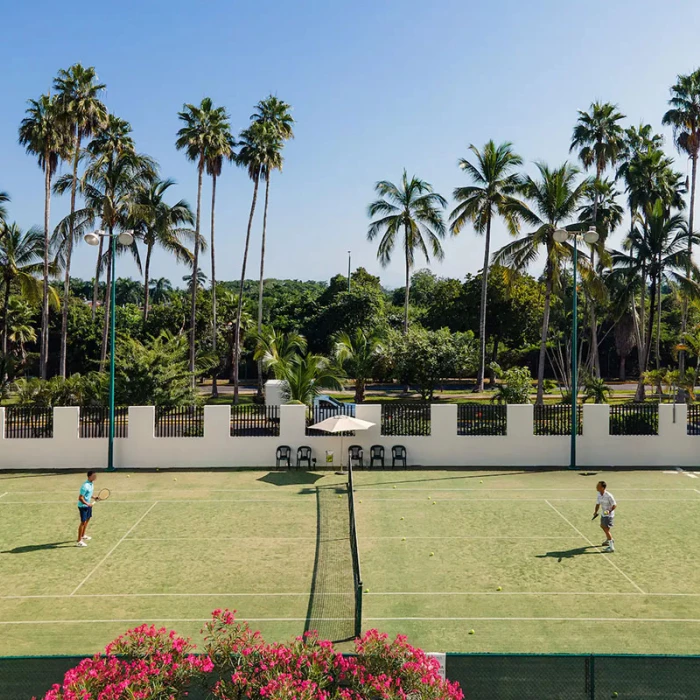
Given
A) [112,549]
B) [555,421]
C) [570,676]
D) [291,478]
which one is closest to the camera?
[570,676]

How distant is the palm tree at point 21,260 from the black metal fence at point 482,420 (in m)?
24.8

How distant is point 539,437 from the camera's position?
971 inches

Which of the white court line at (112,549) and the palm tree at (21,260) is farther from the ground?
the palm tree at (21,260)

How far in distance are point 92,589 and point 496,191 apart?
34.5 meters

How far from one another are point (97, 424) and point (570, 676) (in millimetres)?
20116

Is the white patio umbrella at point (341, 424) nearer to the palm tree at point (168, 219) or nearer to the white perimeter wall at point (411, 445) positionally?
the white perimeter wall at point (411, 445)

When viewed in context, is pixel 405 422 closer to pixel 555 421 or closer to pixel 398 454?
pixel 398 454

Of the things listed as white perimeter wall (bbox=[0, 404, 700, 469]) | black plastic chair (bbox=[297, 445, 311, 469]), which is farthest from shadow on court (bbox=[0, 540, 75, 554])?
black plastic chair (bbox=[297, 445, 311, 469])

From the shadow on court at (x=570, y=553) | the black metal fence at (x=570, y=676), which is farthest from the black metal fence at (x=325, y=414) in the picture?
the black metal fence at (x=570, y=676)

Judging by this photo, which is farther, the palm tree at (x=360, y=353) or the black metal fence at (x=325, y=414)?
the palm tree at (x=360, y=353)

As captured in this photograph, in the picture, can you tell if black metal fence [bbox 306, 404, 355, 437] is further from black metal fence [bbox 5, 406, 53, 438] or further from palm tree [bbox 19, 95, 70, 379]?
palm tree [bbox 19, 95, 70, 379]

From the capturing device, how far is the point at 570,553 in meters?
15.1

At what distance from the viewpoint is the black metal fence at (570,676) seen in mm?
7211

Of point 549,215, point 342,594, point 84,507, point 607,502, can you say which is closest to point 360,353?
point 549,215
